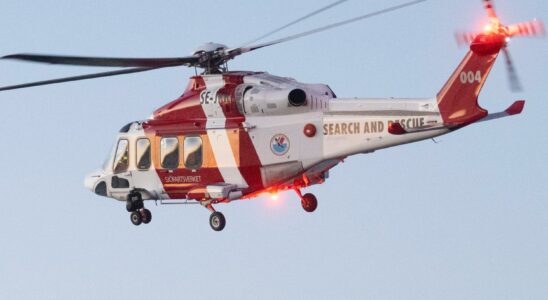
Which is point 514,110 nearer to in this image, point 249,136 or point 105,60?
point 249,136

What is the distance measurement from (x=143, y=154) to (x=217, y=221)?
131 inches

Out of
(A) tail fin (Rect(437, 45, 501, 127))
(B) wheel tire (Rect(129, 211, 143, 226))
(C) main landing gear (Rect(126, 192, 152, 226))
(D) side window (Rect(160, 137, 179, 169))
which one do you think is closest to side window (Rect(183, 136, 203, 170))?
(D) side window (Rect(160, 137, 179, 169))

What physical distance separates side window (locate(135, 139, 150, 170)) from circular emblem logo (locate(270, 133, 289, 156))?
4.33 meters

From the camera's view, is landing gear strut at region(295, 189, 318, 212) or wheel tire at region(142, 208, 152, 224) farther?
wheel tire at region(142, 208, 152, 224)

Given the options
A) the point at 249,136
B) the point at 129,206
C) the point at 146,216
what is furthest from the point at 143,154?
the point at 249,136

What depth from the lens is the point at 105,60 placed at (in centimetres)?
4703

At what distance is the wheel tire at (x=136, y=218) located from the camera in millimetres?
51000

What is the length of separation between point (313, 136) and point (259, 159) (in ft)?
5.97

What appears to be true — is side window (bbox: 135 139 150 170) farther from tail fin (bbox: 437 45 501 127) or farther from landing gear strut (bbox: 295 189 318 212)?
tail fin (bbox: 437 45 501 127)

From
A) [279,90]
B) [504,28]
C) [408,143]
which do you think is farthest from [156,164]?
[504,28]

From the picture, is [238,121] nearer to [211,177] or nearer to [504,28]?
[211,177]

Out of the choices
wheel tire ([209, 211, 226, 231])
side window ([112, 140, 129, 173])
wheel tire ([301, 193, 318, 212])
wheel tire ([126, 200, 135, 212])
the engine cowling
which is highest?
the engine cowling

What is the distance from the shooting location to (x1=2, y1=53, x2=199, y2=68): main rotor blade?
45.0 metres

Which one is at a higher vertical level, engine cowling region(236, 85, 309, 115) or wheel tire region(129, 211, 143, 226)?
engine cowling region(236, 85, 309, 115)
